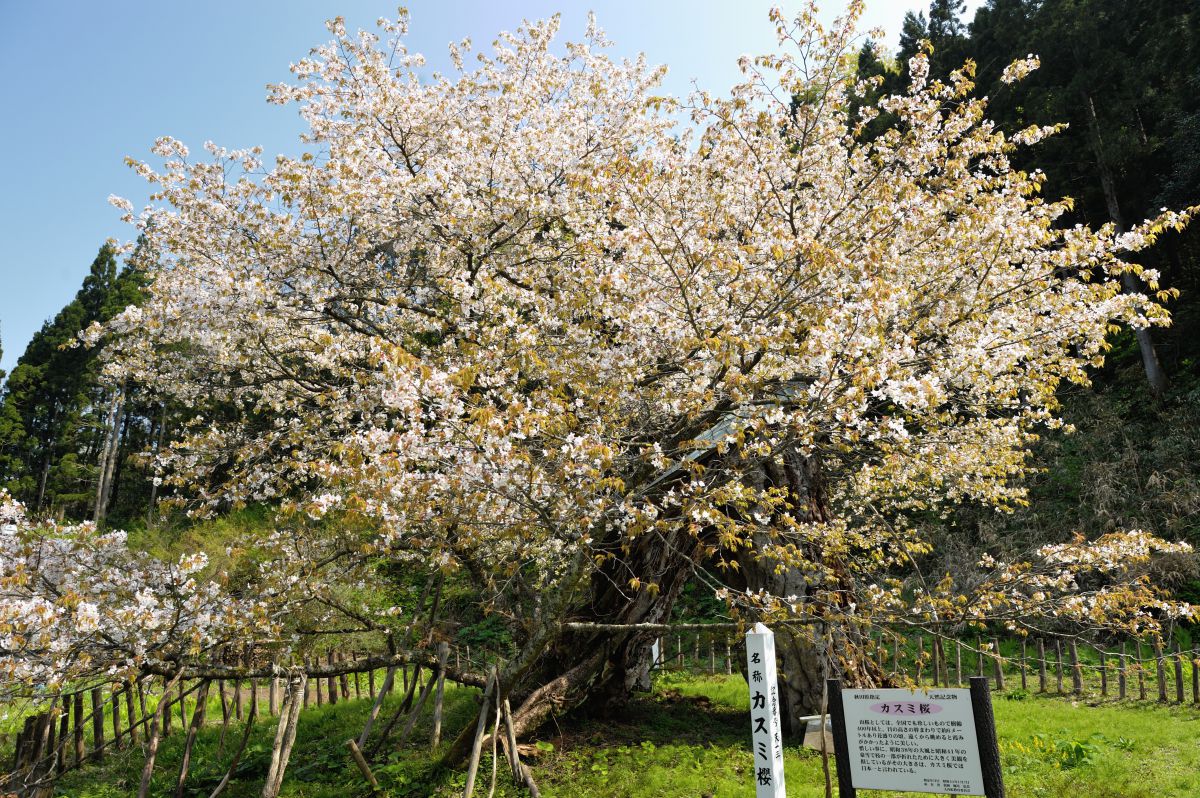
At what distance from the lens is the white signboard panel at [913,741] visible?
412 centimetres

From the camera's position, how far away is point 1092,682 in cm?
988

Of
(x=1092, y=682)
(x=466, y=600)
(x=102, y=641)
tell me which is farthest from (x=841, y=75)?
(x=466, y=600)

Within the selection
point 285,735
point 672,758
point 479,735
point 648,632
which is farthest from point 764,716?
point 648,632

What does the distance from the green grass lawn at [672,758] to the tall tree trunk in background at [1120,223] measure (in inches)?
409

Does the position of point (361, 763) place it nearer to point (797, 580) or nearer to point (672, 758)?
point (672, 758)

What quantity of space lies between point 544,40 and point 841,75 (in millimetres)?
3932

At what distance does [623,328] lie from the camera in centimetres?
627

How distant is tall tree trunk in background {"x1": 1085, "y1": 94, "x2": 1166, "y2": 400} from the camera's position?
15905 millimetres

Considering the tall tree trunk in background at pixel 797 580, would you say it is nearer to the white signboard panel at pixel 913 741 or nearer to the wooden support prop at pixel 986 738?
the white signboard panel at pixel 913 741

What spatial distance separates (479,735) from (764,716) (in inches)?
91.1

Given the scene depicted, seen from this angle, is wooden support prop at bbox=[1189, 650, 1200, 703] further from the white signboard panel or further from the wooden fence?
the white signboard panel

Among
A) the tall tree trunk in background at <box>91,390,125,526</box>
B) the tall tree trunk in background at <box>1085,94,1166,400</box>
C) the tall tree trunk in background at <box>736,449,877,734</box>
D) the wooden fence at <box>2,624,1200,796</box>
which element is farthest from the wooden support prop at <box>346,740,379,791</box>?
the tall tree trunk in background at <box>91,390,125,526</box>

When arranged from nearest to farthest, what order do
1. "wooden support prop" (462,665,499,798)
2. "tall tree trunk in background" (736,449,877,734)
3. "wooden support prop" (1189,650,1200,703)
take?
"wooden support prop" (462,665,499,798) < "tall tree trunk in background" (736,449,877,734) < "wooden support prop" (1189,650,1200,703)

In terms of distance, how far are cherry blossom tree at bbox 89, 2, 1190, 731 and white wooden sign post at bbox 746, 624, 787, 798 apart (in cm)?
33
